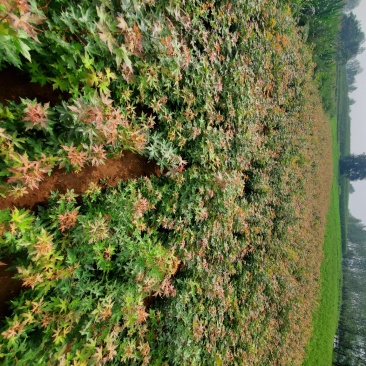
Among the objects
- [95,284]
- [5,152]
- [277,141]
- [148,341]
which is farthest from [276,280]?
[5,152]

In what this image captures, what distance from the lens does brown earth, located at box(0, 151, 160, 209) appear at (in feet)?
7.36

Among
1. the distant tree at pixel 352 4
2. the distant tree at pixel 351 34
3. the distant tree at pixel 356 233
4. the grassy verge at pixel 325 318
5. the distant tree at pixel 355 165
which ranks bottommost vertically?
the grassy verge at pixel 325 318

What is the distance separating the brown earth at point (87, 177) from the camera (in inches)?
88.4

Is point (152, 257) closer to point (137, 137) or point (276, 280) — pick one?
point (137, 137)

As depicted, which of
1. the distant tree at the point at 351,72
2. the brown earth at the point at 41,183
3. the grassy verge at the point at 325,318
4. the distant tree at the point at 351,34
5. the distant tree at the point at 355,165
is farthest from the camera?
the distant tree at the point at 351,72

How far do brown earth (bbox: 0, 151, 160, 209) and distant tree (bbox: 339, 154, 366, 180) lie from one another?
31.9 m

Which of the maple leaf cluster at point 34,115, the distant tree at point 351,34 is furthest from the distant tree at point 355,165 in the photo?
the maple leaf cluster at point 34,115

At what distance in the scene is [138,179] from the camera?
304cm

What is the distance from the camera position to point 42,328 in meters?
2.26

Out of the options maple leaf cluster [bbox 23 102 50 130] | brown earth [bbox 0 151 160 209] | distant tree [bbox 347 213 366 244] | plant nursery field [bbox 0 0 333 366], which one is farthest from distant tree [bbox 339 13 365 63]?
maple leaf cluster [bbox 23 102 50 130]

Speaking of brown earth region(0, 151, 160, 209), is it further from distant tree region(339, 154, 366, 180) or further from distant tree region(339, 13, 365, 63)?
distant tree region(339, 13, 365, 63)

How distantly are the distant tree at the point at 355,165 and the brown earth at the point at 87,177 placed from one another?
3189 cm

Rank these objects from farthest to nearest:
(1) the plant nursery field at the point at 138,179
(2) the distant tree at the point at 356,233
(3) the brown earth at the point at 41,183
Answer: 1. (2) the distant tree at the point at 356,233
2. (3) the brown earth at the point at 41,183
3. (1) the plant nursery field at the point at 138,179

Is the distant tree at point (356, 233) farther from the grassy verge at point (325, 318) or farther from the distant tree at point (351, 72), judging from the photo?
the distant tree at point (351, 72)
